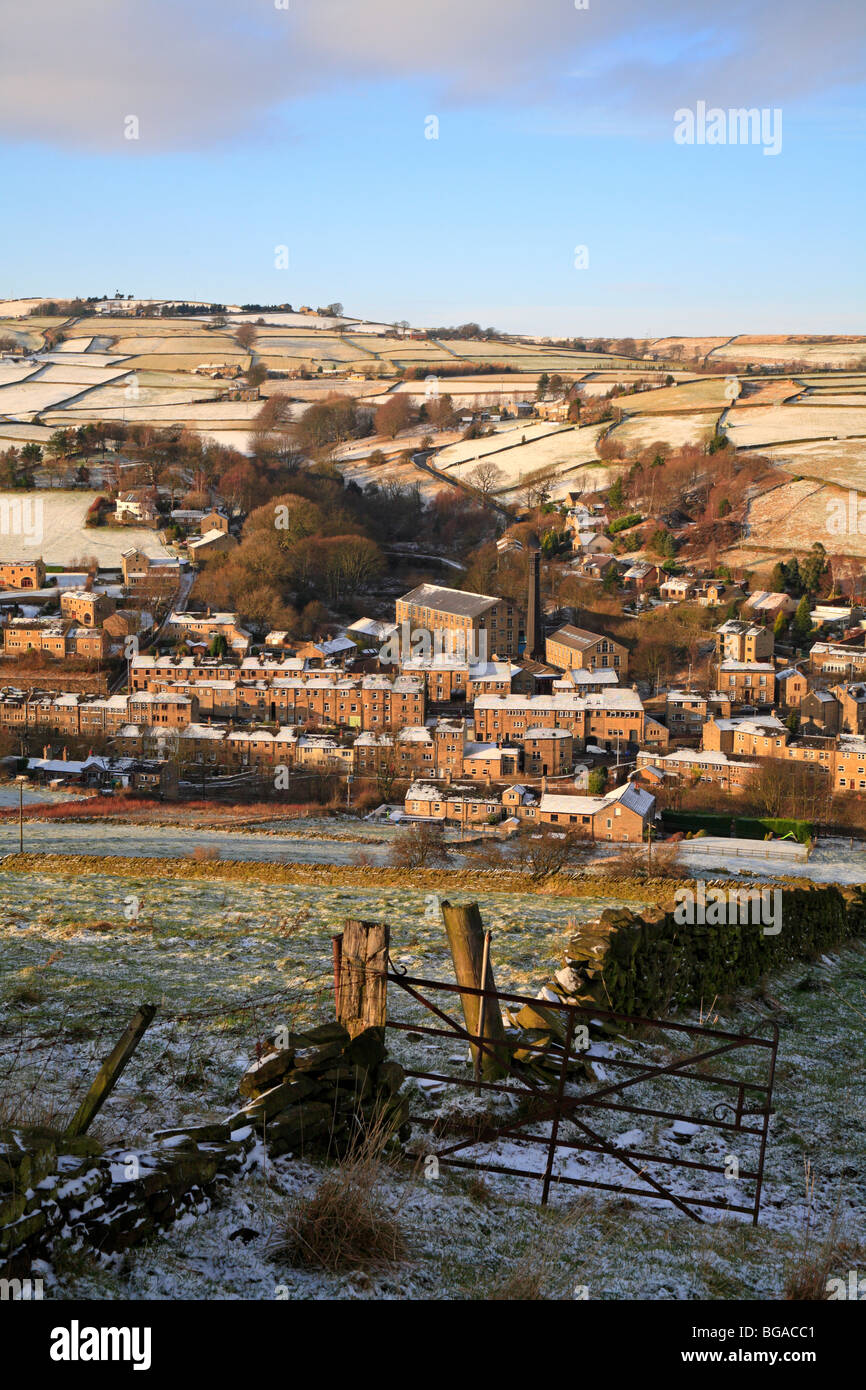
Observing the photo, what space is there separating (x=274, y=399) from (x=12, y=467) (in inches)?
1144

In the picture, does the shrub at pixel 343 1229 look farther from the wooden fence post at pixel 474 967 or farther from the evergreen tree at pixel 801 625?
the evergreen tree at pixel 801 625

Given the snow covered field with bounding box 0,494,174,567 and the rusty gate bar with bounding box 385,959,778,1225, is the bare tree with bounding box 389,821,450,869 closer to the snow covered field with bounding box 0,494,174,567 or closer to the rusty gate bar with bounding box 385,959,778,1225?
the rusty gate bar with bounding box 385,959,778,1225

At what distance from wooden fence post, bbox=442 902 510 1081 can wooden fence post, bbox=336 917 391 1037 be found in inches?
Result: 23.9

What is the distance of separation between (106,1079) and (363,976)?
122 centimetres

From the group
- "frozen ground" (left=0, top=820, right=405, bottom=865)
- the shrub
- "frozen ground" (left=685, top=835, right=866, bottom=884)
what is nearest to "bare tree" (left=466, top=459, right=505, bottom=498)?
"frozen ground" (left=685, top=835, right=866, bottom=884)

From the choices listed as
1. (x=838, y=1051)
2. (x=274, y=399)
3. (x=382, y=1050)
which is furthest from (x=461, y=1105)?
(x=274, y=399)

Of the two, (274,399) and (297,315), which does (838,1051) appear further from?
(297,315)

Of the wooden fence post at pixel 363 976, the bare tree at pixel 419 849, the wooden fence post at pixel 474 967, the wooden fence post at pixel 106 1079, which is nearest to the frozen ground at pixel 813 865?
the bare tree at pixel 419 849

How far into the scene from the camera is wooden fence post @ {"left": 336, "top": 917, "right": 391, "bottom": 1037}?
16.7ft

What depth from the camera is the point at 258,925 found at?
400 inches

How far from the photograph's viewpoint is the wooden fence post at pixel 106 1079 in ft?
14.5

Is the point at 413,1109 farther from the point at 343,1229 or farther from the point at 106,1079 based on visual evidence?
the point at 106,1079

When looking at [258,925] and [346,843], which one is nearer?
[258,925]
